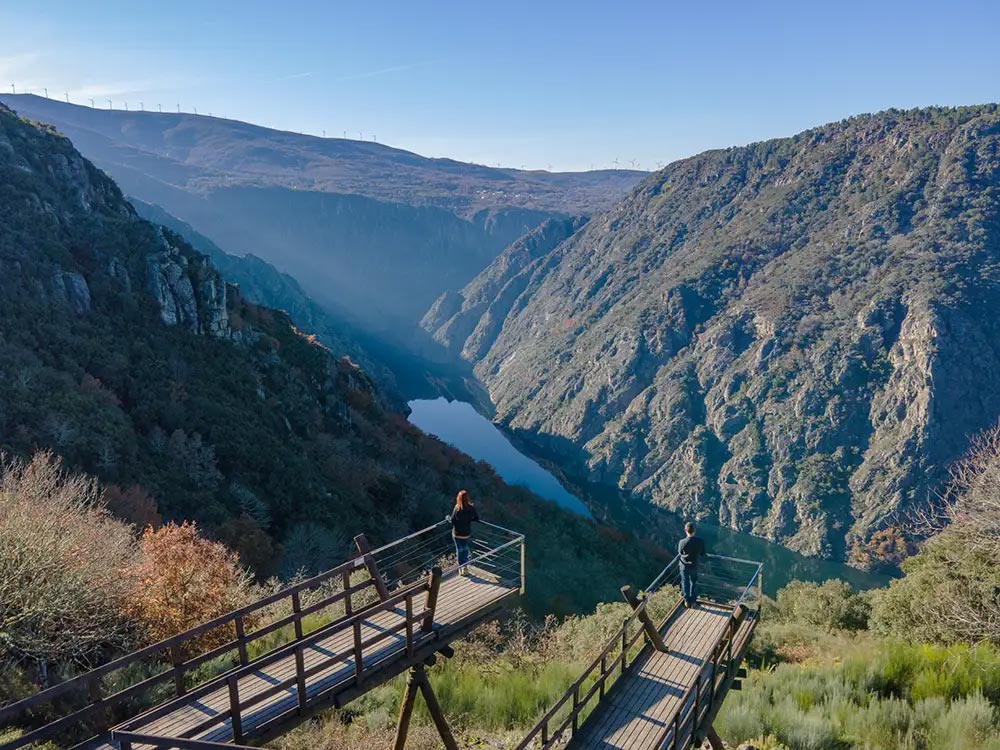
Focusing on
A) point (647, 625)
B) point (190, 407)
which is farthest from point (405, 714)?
point (190, 407)

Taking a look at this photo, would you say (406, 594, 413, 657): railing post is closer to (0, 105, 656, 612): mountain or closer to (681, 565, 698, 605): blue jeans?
(681, 565, 698, 605): blue jeans

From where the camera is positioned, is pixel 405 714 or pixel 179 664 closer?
pixel 179 664

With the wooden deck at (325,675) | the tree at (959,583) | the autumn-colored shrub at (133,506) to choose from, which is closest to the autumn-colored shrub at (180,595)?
the wooden deck at (325,675)

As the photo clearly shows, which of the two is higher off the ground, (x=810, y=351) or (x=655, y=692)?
(x=655, y=692)

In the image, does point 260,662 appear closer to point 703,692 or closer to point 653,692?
point 653,692

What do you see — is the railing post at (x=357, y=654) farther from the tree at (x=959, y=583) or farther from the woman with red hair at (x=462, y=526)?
the tree at (x=959, y=583)

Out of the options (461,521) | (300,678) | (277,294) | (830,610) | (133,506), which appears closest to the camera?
(300,678)
